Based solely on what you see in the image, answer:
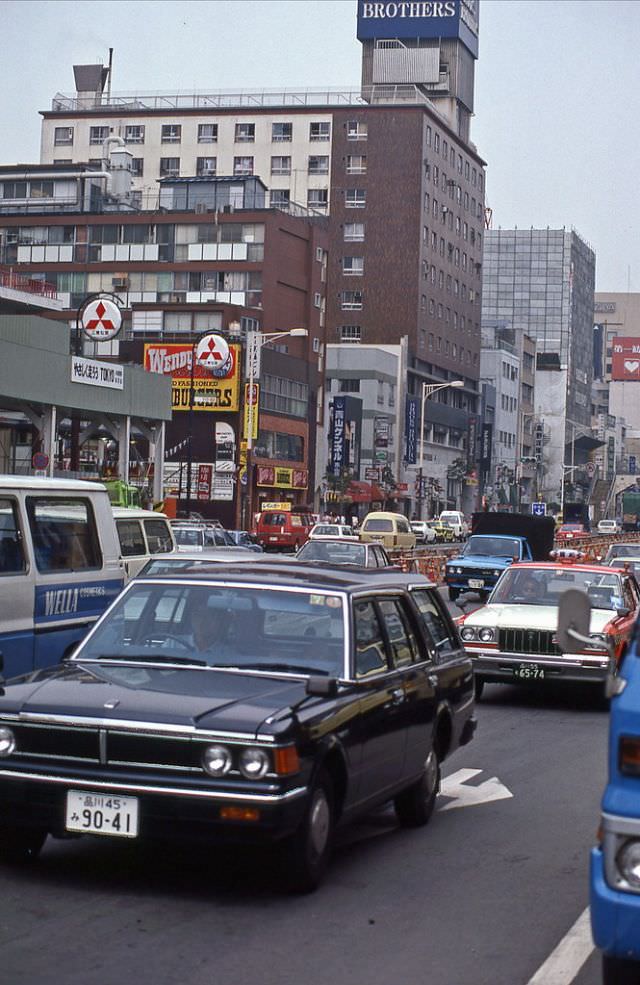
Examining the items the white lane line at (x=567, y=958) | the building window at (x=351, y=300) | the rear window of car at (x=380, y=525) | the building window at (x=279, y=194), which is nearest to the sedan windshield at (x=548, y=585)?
the white lane line at (x=567, y=958)

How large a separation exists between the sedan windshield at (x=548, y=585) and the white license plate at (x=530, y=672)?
1411 mm

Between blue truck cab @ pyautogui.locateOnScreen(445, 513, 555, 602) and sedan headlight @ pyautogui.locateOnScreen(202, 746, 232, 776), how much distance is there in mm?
25525

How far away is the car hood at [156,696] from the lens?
22.4ft

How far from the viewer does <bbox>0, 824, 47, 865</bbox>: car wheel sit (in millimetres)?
7301

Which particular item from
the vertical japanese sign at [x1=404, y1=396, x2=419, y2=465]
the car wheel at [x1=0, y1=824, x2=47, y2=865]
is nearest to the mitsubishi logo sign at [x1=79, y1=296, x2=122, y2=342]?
the car wheel at [x1=0, y1=824, x2=47, y2=865]

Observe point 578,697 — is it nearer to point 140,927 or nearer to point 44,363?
point 140,927

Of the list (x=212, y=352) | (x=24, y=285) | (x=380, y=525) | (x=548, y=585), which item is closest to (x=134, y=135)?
(x=212, y=352)

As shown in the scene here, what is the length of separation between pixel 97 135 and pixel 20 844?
4687 inches

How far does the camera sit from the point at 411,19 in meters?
126

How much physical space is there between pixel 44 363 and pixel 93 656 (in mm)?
42788

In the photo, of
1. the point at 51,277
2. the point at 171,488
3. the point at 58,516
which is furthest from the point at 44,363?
the point at 51,277

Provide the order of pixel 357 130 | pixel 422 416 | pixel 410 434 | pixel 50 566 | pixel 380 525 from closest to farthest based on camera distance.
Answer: pixel 50 566 < pixel 380 525 < pixel 422 416 < pixel 410 434 < pixel 357 130

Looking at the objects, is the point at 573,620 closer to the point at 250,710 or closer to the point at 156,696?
the point at 250,710

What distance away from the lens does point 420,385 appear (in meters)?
116
